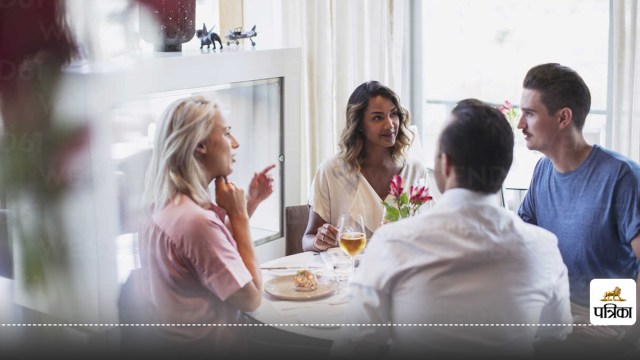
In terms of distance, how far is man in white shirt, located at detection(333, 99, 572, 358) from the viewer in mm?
1306

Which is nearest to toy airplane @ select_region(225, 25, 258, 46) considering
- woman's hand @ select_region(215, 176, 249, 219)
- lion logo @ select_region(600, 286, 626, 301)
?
woman's hand @ select_region(215, 176, 249, 219)

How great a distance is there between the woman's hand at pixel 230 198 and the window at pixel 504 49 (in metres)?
0.33

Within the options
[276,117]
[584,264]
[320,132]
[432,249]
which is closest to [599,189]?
[584,264]

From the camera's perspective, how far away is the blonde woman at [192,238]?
142 centimetres

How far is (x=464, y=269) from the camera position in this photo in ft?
4.30

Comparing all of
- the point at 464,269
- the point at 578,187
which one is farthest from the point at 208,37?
the point at 578,187

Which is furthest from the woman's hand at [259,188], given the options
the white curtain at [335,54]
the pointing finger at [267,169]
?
the white curtain at [335,54]

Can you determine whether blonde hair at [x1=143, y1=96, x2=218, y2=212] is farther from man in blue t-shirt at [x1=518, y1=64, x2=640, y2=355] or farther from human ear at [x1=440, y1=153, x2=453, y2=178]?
man in blue t-shirt at [x1=518, y1=64, x2=640, y2=355]

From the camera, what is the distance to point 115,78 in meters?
1.40

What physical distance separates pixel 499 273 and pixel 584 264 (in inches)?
10.9

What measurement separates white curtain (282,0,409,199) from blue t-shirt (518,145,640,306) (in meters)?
0.39

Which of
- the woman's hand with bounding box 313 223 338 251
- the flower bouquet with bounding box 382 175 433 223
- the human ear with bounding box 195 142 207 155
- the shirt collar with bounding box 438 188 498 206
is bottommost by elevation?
the woman's hand with bounding box 313 223 338 251

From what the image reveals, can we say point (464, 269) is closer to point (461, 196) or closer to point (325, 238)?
point (461, 196)

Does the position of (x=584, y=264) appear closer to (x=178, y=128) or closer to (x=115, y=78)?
(x=178, y=128)
